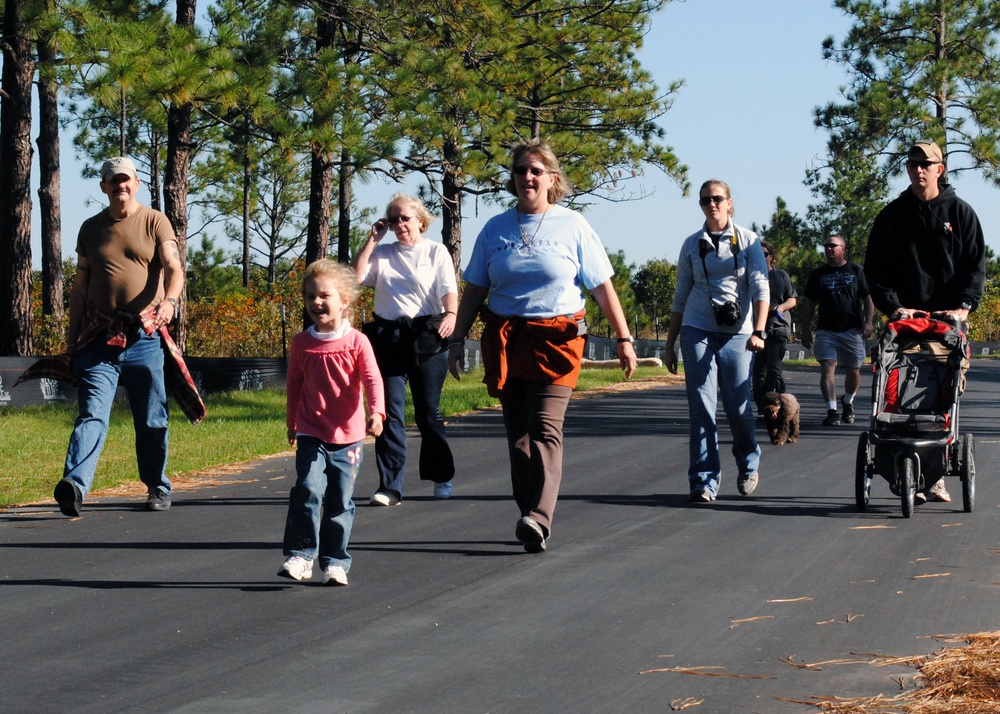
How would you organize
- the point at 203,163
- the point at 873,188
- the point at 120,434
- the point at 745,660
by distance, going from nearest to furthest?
the point at 745,660, the point at 120,434, the point at 873,188, the point at 203,163

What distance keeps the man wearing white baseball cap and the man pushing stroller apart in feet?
13.9

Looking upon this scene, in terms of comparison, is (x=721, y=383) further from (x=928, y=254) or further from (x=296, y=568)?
(x=296, y=568)

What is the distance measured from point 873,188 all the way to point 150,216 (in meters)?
33.4

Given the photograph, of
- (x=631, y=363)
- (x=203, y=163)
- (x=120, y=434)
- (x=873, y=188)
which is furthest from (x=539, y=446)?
(x=203, y=163)

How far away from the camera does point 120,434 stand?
12.3m

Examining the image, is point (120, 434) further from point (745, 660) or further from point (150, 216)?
point (745, 660)

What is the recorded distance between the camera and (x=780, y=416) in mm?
11578

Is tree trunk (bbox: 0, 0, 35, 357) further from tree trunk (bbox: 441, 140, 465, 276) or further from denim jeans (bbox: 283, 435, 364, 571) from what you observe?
denim jeans (bbox: 283, 435, 364, 571)

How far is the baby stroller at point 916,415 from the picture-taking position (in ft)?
25.0

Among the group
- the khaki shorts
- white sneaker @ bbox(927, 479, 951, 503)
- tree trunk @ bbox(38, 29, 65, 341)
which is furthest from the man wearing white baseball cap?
tree trunk @ bbox(38, 29, 65, 341)

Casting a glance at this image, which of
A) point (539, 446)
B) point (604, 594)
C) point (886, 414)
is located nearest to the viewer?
point (604, 594)

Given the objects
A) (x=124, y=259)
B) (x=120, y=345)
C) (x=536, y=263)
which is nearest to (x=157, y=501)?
(x=120, y=345)

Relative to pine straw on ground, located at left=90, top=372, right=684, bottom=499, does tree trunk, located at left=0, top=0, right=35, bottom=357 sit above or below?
above

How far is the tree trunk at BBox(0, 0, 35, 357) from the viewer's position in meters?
18.6
